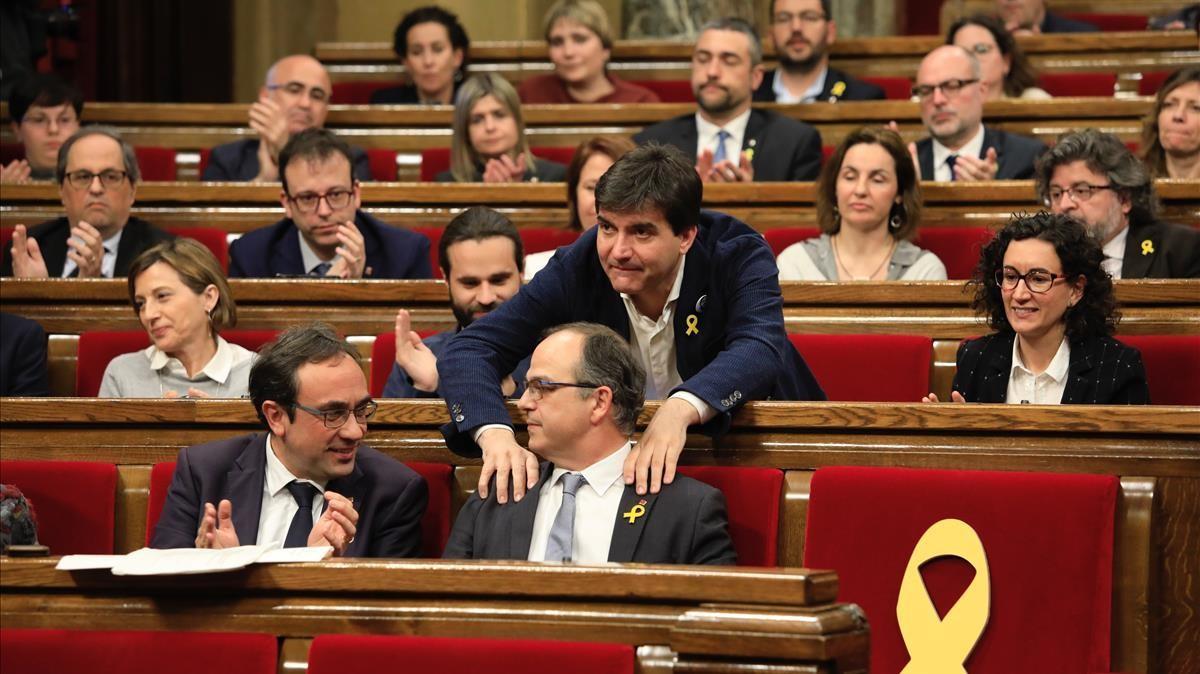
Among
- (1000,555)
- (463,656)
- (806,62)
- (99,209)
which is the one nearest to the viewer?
(463,656)

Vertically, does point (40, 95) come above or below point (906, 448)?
above

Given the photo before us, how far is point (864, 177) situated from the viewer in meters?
2.47

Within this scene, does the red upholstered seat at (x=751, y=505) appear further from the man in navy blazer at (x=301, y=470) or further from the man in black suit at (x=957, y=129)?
the man in black suit at (x=957, y=129)

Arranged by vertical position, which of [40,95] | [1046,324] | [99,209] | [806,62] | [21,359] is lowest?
[21,359]

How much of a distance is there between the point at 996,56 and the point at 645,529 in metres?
2.27

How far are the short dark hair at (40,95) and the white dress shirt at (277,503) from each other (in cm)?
197

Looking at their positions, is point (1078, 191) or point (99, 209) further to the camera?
point (99, 209)

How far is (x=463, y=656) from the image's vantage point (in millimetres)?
1120

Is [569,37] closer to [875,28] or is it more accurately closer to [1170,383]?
[875,28]

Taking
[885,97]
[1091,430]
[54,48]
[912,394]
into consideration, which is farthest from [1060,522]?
[54,48]

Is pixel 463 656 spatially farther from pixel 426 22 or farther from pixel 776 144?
pixel 426 22

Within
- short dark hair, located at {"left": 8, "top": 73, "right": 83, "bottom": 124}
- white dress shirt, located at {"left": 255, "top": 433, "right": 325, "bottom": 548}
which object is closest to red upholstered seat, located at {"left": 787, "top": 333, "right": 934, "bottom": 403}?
white dress shirt, located at {"left": 255, "top": 433, "right": 325, "bottom": 548}

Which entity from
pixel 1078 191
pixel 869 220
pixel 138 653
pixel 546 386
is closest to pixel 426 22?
pixel 869 220

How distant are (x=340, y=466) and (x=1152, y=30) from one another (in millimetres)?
3146
